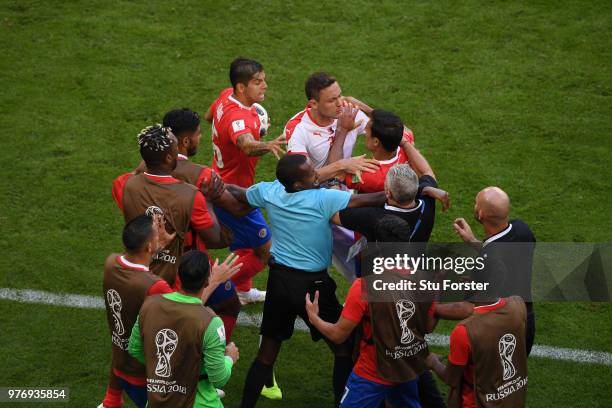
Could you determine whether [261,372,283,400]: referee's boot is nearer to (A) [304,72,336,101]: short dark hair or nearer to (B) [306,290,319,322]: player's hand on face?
(B) [306,290,319,322]: player's hand on face

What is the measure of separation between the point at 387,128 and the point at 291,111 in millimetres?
4446

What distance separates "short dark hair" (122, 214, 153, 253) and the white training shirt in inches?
80.3

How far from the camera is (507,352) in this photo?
19.4ft

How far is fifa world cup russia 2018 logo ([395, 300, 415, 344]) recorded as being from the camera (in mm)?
6047

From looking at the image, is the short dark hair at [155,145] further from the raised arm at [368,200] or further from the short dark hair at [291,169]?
the raised arm at [368,200]

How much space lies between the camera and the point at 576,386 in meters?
7.74

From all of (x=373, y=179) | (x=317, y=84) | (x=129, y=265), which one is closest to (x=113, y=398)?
(x=129, y=265)

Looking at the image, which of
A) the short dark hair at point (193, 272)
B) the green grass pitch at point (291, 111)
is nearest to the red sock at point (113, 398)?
the green grass pitch at point (291, 111)

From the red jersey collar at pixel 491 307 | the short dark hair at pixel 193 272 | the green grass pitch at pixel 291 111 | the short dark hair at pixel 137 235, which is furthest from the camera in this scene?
the green grass pitch at pixel 291 111

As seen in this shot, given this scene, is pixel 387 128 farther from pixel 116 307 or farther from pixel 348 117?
pixel 116 307

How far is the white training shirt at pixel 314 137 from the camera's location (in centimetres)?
797

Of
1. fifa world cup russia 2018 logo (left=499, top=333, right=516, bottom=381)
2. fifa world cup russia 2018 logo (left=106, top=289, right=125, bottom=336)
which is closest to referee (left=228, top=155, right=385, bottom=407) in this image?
fifa world cup russia 2018 logo (left=106, top=289, right=125, bottom=336)

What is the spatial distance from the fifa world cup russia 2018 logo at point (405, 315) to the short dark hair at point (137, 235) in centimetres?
174
